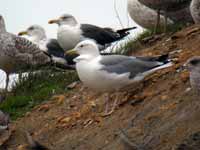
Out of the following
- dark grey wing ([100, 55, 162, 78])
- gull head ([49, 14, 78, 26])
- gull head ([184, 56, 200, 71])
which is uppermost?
gull head ([184, 56, 200, 71])

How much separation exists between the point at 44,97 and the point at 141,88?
10.1 feet

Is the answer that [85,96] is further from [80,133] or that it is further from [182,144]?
[182,144]

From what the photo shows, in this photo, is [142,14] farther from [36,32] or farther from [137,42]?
[36,32]

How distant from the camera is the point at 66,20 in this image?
15727mm

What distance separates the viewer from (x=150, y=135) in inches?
372

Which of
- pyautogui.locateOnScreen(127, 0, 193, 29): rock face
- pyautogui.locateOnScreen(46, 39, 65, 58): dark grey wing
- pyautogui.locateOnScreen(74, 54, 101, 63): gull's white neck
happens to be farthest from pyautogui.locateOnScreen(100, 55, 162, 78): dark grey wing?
pyautogui.locateOnScreen(46, 39, 65, 58): dark grey wing

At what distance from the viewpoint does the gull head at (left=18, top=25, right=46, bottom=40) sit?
17.6 metres

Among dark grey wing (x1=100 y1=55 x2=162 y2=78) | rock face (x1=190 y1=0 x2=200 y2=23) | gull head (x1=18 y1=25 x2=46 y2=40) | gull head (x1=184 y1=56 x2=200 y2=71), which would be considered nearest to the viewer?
gull head (x1=184 y1=56 x2=200 y2=71)

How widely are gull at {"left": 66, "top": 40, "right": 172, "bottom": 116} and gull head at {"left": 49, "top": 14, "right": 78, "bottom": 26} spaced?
175 inches

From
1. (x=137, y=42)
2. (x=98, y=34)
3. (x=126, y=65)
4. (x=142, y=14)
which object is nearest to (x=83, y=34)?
(x=98, y=34)

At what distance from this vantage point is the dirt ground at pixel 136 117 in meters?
9.23

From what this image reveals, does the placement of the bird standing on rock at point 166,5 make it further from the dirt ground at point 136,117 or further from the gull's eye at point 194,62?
the gull's eye at point 194,62

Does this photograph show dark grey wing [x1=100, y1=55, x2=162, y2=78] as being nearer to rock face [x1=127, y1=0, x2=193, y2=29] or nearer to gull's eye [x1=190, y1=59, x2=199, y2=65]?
gull's eye [x1=190, y1=59, x2=199, y2=65]

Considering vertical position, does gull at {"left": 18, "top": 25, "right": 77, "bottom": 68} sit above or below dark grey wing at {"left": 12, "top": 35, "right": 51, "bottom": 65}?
below
